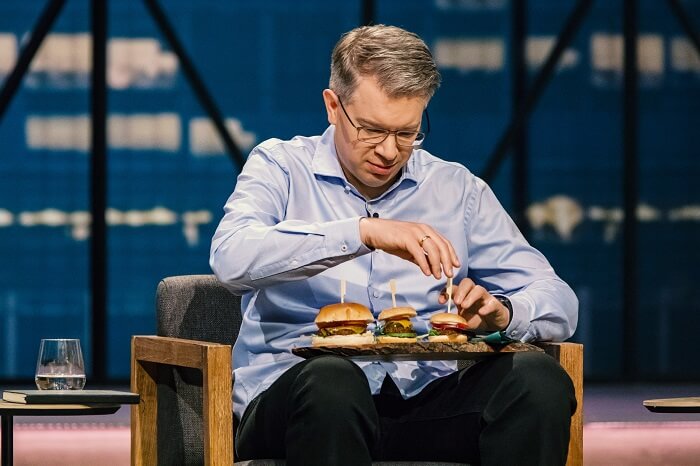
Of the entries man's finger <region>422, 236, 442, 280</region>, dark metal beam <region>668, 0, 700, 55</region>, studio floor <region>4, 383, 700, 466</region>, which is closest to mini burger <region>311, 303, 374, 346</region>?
man's finger <region>422, 236, 442, 280</region>

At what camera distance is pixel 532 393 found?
225 cm

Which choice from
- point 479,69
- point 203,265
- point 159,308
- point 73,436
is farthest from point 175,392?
point 479,69

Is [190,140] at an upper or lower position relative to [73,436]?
upper

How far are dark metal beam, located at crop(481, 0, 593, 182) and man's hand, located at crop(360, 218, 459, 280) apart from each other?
427 cm

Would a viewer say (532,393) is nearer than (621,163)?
Yes

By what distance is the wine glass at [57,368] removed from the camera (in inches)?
107

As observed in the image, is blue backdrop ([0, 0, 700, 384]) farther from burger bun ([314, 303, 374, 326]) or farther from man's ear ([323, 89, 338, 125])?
burger bun ([314, 303, 374, 326])

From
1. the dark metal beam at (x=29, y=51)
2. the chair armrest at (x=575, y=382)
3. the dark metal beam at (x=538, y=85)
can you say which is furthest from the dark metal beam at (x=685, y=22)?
the chair armrest at (x=575, y=382)

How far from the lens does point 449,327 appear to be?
2.45m

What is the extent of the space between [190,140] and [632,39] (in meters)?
2.32

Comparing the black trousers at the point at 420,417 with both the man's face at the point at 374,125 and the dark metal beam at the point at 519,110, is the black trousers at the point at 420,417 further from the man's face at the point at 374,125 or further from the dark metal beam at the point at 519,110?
the dark metal beam at the point at 519,110

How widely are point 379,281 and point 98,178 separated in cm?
388

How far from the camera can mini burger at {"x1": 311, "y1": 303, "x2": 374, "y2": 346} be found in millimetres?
2426

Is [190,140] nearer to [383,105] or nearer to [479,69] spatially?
[479,69]
